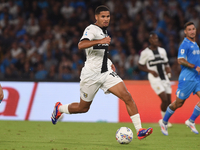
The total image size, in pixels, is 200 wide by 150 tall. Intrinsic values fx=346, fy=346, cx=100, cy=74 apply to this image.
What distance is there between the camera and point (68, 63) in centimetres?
1295

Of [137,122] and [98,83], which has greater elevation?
[98,83]

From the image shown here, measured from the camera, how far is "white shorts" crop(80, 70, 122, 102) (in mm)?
6043

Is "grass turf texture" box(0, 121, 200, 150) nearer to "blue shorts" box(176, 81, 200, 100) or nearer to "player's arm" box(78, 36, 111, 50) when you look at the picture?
"blue shorts" box(176, 81, 200, 100)

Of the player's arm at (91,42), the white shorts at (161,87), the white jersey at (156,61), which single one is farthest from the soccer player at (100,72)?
the white jersey at (156,61)

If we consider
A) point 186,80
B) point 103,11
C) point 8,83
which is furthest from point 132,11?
point 103,11

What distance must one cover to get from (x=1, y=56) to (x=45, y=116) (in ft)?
14.5

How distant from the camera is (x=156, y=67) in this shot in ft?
32.7

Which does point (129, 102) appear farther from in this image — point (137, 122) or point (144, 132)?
point (144, 132)

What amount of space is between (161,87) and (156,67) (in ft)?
2.11

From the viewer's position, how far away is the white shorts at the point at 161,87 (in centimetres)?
970

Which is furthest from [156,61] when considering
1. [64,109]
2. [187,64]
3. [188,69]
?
[64,109]

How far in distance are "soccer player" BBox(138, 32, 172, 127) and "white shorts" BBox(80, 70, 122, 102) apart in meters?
3.88

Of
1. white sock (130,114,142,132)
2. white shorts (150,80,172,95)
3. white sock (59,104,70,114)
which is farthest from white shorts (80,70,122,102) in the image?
white shorts (150,80,172,95)

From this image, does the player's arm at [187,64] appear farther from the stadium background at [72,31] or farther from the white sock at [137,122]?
the stadium background at [72,31]
